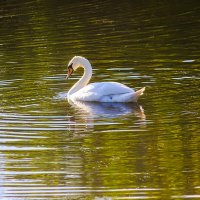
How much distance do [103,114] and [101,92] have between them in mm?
996

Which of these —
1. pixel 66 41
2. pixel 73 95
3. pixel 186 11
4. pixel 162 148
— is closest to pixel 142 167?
pixel 162 148

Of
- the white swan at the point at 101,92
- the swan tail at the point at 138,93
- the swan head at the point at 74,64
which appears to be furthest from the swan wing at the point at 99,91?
the swan head at the point at 74,64

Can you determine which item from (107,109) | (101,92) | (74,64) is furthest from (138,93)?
(74,64)

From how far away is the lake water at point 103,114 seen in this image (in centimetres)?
980

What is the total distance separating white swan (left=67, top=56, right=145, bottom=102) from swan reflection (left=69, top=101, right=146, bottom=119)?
3.3 inches

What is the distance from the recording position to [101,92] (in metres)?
14.9

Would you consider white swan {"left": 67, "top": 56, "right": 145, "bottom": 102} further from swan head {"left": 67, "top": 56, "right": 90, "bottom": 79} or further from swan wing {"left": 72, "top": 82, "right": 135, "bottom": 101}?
swan head {"left": 67, "top": 56, "right": 90, "bottom": 79}

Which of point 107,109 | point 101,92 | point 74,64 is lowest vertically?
point 107,109

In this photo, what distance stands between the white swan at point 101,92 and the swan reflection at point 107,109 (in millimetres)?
83

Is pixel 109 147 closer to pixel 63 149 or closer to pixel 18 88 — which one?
pixel 63 149

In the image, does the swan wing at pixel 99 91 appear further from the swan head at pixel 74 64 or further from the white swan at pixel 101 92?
the swan head at pixel 74 64

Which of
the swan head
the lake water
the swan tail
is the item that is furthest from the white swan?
the swan head

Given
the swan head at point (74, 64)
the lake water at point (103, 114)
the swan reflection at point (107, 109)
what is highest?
the swan head at point (74, 64)

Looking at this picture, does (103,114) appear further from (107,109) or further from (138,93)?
(138,93)
